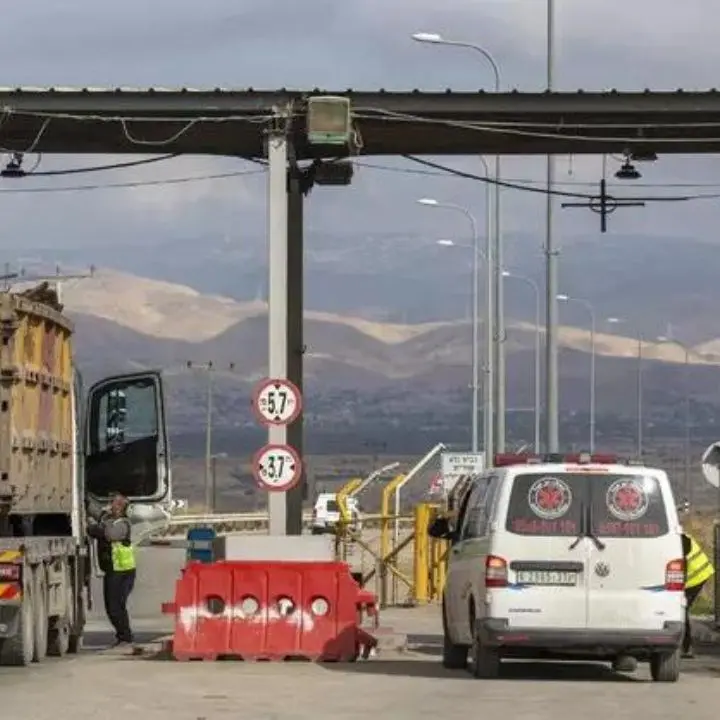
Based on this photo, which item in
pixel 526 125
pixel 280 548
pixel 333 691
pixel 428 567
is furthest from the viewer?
pixel 428 567

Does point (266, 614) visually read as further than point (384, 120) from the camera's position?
No

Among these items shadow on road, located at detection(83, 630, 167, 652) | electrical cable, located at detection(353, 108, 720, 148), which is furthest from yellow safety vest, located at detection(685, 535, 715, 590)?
shadow on road, located at detection(83, 630, 167, 652)

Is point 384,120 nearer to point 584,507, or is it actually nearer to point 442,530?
point 442,530

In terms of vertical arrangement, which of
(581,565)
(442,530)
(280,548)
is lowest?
(280,548)

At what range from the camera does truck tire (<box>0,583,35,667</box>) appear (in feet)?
66.0

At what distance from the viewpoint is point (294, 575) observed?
836 inches

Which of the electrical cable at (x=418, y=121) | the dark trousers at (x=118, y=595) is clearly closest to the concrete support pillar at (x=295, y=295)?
the electrical cable at (x=418, y=121)

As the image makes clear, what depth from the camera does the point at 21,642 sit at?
795 inches

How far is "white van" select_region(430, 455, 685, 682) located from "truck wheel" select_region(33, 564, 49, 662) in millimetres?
4907

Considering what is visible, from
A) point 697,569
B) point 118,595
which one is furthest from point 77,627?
point 697,569

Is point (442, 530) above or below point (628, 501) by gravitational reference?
below

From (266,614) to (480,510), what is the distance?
9.69 ft

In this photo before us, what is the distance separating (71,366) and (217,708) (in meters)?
8.28

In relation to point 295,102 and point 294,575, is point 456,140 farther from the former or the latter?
point 294,575
